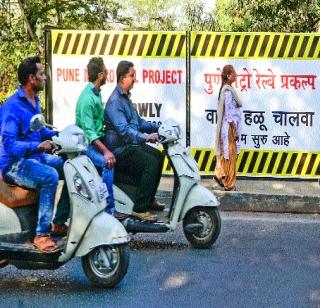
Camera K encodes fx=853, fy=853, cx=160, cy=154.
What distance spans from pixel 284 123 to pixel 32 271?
240 inches

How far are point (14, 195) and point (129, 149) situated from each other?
1.89 meters

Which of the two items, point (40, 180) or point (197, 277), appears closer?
point (40, 180)

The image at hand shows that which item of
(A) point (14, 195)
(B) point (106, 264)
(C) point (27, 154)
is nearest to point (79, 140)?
(C) point (27, 154)

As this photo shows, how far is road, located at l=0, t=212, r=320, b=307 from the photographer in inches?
242

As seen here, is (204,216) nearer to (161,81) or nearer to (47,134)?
(47,134)

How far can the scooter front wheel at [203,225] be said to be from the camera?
7.99 meters

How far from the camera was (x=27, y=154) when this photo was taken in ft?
20.8

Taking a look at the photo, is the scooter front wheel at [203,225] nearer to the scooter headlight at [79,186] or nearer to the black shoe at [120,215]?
the black shoe at [120,215]

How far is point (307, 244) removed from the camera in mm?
8250

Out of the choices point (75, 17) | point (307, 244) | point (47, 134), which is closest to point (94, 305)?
point (47, 134)

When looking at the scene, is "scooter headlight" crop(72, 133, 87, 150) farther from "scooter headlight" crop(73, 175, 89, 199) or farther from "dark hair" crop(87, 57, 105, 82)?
"dark hair" crop(87, 57, 105, 82)

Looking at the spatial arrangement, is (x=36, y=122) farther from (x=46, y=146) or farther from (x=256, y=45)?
(x=256, y=45)

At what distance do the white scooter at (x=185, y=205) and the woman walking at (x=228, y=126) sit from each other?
3.04 meters

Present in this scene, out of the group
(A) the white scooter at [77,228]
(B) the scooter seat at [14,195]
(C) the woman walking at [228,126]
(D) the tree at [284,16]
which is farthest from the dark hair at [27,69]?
(D) the tree at [284,16]
